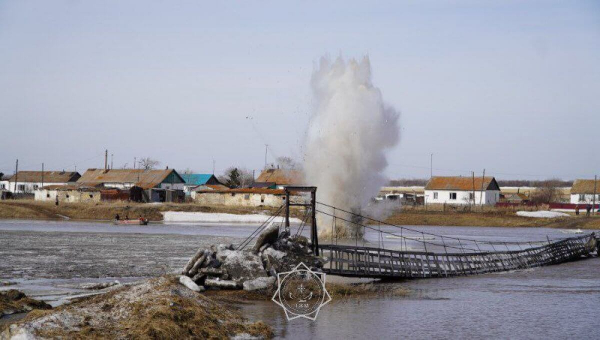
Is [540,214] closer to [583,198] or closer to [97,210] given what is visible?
[583,198]

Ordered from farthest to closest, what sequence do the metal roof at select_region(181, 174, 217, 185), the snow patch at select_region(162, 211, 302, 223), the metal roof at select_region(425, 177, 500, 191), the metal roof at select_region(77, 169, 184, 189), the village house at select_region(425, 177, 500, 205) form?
the metal roof at select_region(181, 174, 217, 185), the metal roof at select_region(425, 177, 500, 191), the village house at select_region(425, 177, 500, 205), the metal roof at select_region(77, 169, 184, 189), the snow patch at select_region(162, 211, 302, 223)

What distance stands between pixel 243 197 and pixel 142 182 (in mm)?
24508

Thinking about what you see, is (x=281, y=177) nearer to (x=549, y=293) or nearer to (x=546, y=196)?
(x=546, y=196)

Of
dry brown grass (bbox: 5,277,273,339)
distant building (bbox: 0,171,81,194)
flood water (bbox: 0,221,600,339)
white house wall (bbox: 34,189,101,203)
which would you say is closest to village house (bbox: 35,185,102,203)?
white house wall (bbox: 34,189,101,203)

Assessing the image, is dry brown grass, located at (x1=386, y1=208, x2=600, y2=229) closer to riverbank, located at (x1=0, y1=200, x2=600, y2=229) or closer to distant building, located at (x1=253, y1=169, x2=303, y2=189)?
riverbank, located at (x1=0, y1=200, x2=600, y2=229)

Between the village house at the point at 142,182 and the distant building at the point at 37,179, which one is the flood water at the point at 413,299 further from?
the distant building at the point at 37,179

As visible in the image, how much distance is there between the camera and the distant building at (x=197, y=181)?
126188 millimetres

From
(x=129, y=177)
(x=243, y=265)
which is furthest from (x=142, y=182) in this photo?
(x=243, y=265)

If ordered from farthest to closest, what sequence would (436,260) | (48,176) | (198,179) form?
(48,176) → (198,179) → (436,260)

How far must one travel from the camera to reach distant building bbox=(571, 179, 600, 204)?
121m

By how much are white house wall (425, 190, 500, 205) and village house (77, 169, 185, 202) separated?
39240 millimetres

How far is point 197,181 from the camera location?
134m

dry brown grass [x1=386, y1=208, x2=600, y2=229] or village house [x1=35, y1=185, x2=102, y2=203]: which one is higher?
village house [x1=35, y1=185, x2=102, y2=203]

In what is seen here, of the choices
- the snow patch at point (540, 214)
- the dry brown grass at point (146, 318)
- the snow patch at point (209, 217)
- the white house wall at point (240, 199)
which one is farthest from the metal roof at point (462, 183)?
the dry brown grass at point (146, 318)
